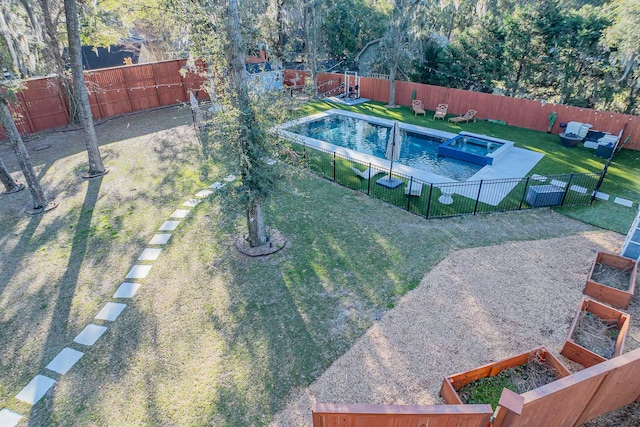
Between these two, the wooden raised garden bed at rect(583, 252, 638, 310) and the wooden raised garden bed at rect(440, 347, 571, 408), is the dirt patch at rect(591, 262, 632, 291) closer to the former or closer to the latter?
the wooden raised garden bed at rect(583, 252, 638, 310)

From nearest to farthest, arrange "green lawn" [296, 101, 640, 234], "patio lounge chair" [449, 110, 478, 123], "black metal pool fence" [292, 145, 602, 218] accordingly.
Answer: "green lawn" [296, 101, 640, 234], "black metal pool fence" [292, 145, 602, 218], "patio lounge chair" [449, 110, 478, 123]

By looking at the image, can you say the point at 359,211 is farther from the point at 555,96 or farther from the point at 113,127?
the point at 555,96

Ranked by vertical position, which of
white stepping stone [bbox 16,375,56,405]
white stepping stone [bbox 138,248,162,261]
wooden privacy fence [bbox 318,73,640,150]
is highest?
wooden privacy fence [bbox 318,73,640,150]

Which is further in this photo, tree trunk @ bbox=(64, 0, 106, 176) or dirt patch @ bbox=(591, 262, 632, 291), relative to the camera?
tree trunk @ bbox=(64, 0, 106, 176)

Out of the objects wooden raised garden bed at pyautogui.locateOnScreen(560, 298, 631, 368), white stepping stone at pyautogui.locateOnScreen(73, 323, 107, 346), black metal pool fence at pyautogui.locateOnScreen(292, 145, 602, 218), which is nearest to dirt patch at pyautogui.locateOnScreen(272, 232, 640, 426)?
wooden raised garden bed at pyautogui.locateOnScreen(560, 298, 631, 368)

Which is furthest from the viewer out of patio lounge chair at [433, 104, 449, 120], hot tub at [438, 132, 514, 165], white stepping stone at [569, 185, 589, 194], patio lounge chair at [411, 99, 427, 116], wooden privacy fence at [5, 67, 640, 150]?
patio lounge chair at [411, 99, 427, 116]

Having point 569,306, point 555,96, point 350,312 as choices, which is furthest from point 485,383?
point 555,96

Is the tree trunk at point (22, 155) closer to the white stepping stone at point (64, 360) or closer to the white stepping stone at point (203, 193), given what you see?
the white stepping stone at point (203, 193)
